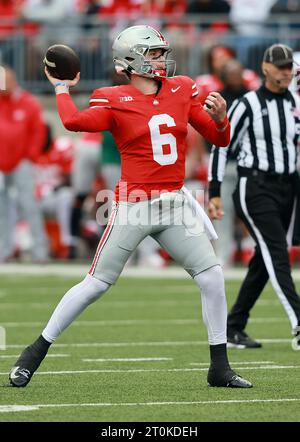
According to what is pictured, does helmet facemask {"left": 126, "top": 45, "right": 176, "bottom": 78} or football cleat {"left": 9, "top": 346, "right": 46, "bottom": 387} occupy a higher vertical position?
helmet facemask {"left": 126, "top": 45, "right": 176, "bottom": 78}

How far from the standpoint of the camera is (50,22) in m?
19.2

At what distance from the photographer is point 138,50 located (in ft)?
22.9

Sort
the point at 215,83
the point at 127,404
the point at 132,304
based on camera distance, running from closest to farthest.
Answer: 1. the point at 127,404
2. the point at 132,304
3. the point at 215,83

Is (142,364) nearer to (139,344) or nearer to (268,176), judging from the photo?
(139,344)

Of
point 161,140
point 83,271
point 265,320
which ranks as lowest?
point 83,271

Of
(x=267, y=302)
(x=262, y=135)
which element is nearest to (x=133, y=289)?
(x=267, y=302)

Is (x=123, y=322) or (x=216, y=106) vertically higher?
(x=216, y=106)

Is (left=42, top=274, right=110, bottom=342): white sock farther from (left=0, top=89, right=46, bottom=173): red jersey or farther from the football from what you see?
(left=0, top=89, right=46, bottom=173): red jersey

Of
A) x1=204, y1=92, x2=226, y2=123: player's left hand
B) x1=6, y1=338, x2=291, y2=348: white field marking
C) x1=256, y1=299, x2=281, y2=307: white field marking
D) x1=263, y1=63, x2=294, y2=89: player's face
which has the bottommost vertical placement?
x1=256, y1=299, x2=281, y2=307: white field marking

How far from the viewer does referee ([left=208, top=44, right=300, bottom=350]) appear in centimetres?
881

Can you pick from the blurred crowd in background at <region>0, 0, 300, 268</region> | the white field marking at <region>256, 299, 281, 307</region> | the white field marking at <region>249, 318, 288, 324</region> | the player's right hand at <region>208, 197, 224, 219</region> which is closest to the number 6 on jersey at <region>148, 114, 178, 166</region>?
the player's right hand at <region>208, 197, 224, 219</region>

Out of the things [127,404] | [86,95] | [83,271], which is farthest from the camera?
[86,95]

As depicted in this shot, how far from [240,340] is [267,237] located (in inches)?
29.0

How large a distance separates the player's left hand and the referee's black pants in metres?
1.97
